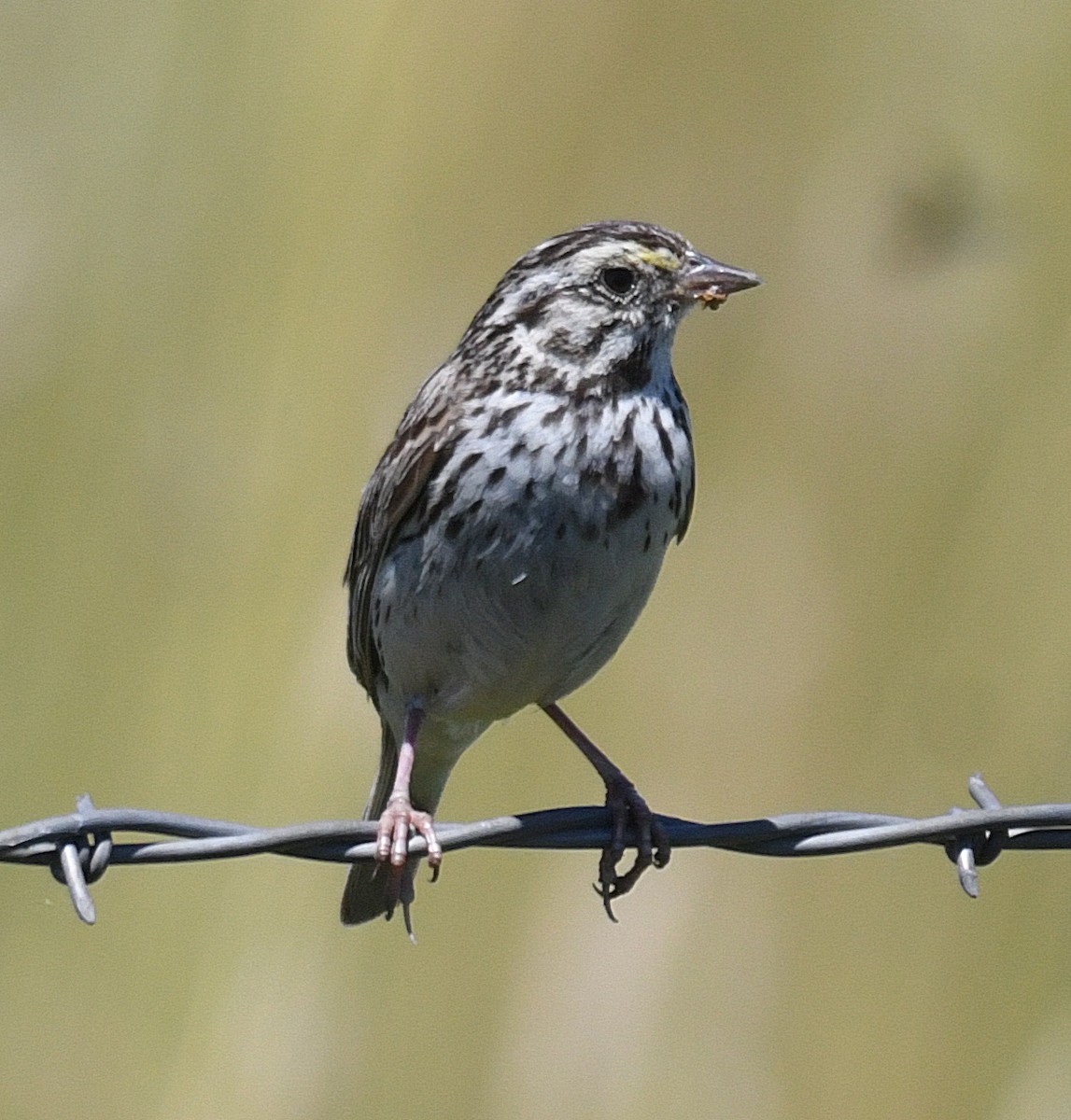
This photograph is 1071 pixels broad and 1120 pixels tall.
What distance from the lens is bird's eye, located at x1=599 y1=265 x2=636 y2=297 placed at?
14.3 feet

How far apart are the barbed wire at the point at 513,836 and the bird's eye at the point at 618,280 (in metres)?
1.54

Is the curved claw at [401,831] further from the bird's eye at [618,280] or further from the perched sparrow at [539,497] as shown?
the bird's eye at [618,280]

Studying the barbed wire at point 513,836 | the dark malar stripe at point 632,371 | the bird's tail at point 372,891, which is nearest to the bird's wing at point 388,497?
the dark malar stripe at point 632,371

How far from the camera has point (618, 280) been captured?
4.36 m

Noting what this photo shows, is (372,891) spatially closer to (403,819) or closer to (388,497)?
(403,819)

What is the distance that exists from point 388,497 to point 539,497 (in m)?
0.49

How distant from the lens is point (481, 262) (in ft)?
19.5

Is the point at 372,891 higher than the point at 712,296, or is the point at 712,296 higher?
the point at 712,296

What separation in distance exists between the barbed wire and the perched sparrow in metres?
0.69

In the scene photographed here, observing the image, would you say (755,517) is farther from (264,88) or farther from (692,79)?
(264,88)

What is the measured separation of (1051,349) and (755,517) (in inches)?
42.7

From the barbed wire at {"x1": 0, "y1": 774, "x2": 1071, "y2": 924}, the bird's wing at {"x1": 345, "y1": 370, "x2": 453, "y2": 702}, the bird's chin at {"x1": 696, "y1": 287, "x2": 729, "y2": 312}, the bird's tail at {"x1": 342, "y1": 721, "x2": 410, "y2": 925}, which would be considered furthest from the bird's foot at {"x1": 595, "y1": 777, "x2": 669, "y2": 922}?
the bird's chin at {"x1": 696, "y1": 287, "x2": 729, "y2": 312}

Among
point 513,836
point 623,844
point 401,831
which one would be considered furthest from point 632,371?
point 513,836

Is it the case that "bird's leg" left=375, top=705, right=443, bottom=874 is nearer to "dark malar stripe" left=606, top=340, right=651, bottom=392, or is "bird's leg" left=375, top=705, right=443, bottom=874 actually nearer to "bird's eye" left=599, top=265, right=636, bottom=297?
"dark malar stripe" left=606, top=340, right=651, bottom=392
